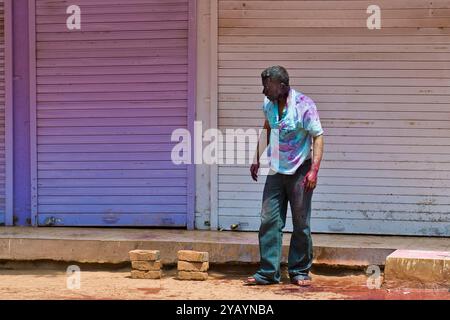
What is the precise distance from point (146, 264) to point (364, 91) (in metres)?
2.73

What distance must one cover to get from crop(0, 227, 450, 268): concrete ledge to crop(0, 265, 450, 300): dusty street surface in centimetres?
13

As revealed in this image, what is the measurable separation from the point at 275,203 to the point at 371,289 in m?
1.07

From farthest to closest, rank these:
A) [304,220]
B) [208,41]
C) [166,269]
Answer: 1. [208,41]
2. [166,269]
3. [304,220]

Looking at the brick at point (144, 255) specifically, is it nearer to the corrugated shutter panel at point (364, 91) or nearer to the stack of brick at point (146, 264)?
the stack of brick at point (146, 264)

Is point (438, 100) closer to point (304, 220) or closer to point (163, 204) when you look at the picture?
point (304, 220)

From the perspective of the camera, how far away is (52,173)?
7.95m

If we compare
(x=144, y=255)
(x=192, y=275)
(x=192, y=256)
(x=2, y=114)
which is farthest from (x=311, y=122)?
(x=2, y=114)

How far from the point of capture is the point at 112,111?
7.85m

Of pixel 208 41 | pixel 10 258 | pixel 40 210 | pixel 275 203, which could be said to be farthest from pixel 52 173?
pixel 275 203

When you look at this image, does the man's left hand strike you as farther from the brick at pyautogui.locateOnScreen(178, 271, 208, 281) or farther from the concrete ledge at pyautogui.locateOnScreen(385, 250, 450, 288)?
the brick at pyautogui.locateOnScreen(178, 271, 208, 281)

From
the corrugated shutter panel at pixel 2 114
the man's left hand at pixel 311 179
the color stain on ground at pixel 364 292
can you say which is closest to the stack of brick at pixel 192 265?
the color stain on ground at pixel 364 292

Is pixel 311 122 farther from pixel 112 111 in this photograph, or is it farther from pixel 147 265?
pixel 112 111

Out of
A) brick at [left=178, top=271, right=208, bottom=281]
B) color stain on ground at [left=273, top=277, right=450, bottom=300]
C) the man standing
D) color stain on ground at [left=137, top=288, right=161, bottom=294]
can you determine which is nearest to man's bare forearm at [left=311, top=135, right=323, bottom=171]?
the man standing

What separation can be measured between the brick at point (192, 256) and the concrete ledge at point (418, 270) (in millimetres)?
1545
